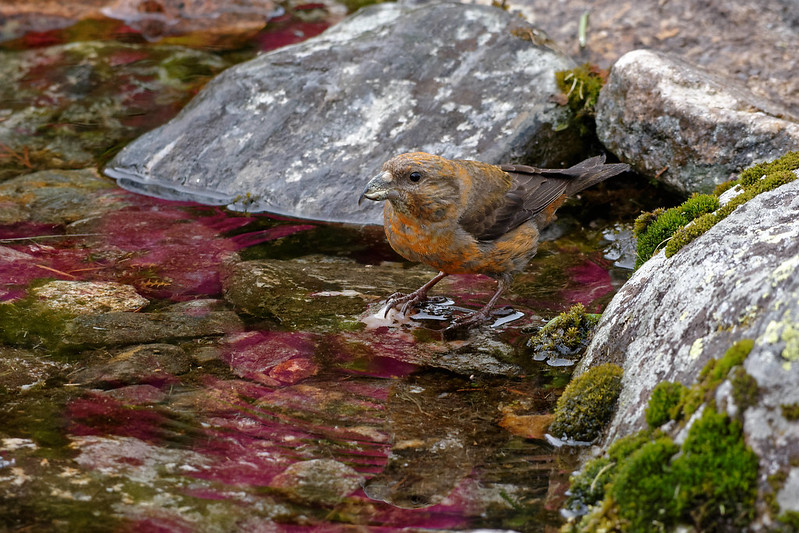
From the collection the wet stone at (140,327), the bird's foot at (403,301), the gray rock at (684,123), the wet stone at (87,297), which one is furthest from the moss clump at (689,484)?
the gray rock at (684,123)

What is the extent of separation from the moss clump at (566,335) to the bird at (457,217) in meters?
0.61

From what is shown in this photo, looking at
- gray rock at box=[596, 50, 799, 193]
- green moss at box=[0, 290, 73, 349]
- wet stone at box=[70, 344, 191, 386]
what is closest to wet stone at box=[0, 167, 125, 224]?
green moss at box=[0, 290, 73, 349]

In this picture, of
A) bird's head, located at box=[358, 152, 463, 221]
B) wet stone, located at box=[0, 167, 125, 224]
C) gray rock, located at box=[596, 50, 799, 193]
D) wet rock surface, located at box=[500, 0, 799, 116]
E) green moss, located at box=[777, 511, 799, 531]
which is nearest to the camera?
green moss, located at box=[777, 511, 799, 531]

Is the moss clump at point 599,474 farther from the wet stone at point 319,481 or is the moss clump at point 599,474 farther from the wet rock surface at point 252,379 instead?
the wet stone at point 319,481

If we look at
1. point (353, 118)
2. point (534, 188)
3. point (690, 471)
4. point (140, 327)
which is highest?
point (353, 118)

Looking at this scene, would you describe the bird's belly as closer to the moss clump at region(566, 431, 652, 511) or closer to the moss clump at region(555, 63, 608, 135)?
the moss clump at region(555, 63, 608, 135)

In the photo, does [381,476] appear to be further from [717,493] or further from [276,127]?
[276,127]

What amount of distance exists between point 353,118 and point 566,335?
3725mm

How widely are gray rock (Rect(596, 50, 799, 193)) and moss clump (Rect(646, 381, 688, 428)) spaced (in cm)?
347

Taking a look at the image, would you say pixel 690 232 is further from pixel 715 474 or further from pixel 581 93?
pixel 581 93

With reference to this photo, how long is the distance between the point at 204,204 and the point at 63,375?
3.29m

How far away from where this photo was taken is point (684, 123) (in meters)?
6.53

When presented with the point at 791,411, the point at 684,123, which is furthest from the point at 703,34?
the point at 791,411

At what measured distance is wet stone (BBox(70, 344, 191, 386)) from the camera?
459cm
